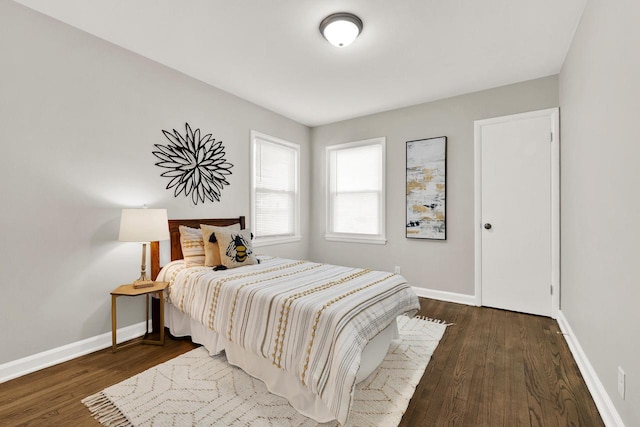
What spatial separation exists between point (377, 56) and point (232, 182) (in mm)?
2176

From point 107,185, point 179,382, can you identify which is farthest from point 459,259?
point 107,185

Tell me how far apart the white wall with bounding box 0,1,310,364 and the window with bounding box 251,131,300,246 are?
1178mm

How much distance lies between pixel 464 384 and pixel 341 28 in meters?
2.70

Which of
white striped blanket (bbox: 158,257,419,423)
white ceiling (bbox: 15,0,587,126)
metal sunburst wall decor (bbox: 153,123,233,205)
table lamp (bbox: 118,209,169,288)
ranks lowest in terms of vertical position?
white striped blanket (bbox: 158,257,419,423)

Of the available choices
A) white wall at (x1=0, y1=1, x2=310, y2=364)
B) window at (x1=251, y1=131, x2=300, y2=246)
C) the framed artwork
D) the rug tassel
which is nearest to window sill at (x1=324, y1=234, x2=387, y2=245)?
the framed artwork

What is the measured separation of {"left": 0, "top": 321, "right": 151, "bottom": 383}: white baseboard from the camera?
2094 mm

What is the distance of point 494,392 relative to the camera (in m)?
1.91

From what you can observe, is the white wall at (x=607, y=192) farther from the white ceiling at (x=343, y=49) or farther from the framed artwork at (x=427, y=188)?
the framed artwork at (x=427, y=188)

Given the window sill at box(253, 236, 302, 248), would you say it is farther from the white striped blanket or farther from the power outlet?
the power outlet

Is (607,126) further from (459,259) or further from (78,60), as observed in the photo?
(78,60)

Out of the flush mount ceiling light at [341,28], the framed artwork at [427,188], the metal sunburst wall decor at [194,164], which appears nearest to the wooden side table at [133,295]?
the metal sunburst wall decor at [194,164]

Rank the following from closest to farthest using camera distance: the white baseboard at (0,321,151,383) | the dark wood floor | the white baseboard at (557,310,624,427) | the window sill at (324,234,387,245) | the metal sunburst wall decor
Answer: the white baseboard at (557,310,624,427) < the dark wood floor < the white baseboard at (0,321,151,383) < the metal sunburst wall decor < the window sill at (324,234,387,245)

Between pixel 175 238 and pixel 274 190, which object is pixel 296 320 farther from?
pixel 274 190

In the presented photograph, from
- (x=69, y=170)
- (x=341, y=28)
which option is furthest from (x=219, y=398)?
(x=341, y=28)
